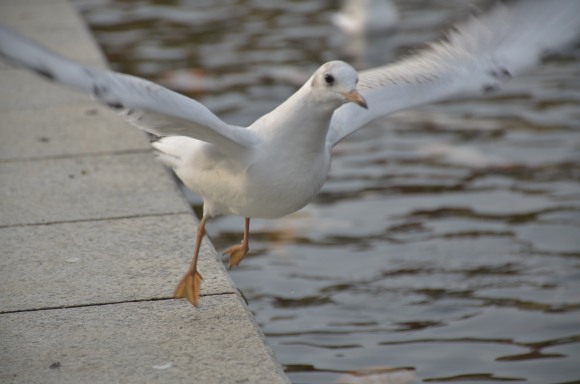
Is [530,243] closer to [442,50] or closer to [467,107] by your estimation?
[442,50]

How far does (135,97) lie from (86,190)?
213cm

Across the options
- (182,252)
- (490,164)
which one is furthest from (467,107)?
(182,252)

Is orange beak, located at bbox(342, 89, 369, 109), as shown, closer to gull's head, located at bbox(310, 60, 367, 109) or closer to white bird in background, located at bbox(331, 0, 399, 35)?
gull's head, located at bbox(310, 60, 367, 109)

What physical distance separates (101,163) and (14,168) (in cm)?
51

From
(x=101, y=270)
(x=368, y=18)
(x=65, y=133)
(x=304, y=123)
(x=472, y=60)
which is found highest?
(x=368, y=18)

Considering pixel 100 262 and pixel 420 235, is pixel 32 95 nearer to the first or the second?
pixel 420 235

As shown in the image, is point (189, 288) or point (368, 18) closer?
point (189, 288)

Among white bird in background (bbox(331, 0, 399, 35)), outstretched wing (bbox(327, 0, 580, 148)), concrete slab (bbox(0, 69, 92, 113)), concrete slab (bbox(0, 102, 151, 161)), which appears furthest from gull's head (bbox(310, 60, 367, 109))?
white bird in background (bbox(331, 0, 399, 35))

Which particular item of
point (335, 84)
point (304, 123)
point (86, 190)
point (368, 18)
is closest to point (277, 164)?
point (304, 123)

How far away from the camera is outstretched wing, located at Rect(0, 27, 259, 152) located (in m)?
3.78

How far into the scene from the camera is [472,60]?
203 inches

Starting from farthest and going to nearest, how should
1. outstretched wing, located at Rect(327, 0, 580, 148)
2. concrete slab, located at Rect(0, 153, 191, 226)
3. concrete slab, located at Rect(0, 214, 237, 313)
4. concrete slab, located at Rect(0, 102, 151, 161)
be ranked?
1. concrete slab, located at Rect(0, 102, 151, 161)
2. concrete slab, located at Rect(0, 153, 191, 226)
3. outstretched wing, located at Rect(327, 0, 580, 148)
4. concrete slab, located at Rect(0, 214, 237, 313)

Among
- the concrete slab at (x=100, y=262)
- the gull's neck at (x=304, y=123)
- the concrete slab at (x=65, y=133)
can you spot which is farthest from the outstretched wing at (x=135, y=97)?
the concrete slab at (x=65, y=133)

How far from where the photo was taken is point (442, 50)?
524 centimetres
